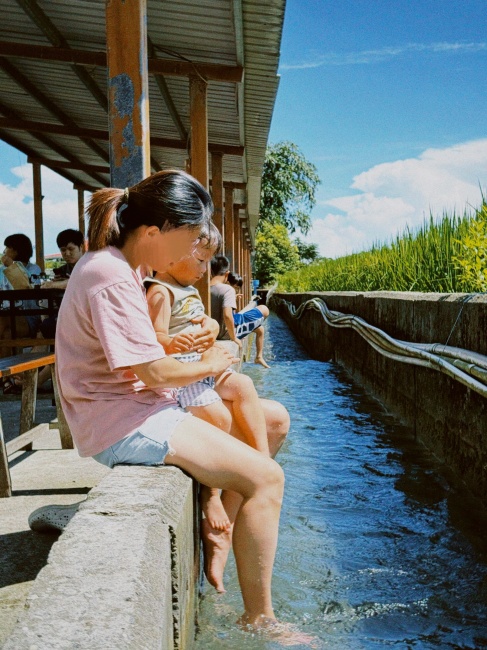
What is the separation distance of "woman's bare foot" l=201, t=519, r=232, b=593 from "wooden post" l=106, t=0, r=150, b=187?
6.01 feet

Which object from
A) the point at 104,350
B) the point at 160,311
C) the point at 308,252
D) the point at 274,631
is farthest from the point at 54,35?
the point at 308,252

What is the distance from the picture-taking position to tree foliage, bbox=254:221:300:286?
45.4 meters

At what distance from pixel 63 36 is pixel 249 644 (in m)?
5.88

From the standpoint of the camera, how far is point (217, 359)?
2.50 meters

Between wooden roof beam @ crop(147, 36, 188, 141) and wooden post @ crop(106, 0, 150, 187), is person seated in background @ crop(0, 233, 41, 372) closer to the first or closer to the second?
wooden roof beam @ crop(147, 36, 188, 141)

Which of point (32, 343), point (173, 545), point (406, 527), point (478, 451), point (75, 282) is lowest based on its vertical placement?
point (406, 527)

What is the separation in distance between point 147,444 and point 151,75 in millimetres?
5972

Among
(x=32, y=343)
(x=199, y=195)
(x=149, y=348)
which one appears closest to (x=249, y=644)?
(x=149, y=348)

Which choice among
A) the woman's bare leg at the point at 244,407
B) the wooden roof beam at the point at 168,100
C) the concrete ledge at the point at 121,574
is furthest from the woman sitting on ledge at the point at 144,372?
the wooden roof beam at the point at 168,100

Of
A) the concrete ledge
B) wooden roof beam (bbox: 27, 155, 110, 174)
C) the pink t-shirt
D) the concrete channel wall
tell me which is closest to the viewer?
the concrete ledge

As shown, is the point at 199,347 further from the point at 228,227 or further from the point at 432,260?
the point at 228,227

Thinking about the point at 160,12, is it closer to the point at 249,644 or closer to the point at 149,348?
the point at 149,348

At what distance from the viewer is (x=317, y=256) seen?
197 ft

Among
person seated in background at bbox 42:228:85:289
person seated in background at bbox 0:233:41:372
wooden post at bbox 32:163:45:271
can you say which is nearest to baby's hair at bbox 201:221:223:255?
person seated in background at bbox 42:228:85:289
